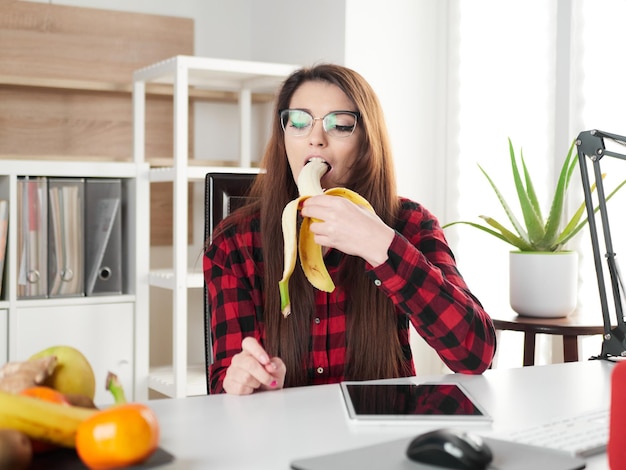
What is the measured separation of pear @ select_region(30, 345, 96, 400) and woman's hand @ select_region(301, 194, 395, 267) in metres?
0.53

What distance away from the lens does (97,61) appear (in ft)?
10.9

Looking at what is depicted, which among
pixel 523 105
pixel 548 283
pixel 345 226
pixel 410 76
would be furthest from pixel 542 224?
pixel 345 226

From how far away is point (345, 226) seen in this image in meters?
1.42

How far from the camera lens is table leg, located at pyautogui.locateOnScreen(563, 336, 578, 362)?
2410mm

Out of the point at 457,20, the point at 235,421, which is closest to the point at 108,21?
the point at 457,20

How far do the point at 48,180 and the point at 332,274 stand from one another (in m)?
1.44

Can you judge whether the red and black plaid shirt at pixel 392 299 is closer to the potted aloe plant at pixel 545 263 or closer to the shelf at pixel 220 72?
the potted aloe plant at pixel 545 263

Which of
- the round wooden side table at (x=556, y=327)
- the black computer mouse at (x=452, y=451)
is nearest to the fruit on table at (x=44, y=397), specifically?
the black computer mouse at (x=452, y=451)

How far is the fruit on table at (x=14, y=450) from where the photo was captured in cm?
79

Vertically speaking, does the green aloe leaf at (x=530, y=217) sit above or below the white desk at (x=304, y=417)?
above

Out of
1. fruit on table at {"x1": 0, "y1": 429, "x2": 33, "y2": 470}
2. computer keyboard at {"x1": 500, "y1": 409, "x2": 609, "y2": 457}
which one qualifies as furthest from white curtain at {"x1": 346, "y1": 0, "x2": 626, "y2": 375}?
fruit on table at {"x1": 0, "y1": 429, "x2": 33, "y2": 470}

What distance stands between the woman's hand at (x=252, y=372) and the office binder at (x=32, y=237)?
167 centimetres

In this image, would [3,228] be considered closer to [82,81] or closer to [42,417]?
[82,81]

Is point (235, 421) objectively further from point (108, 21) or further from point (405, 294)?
point (108, 21)
